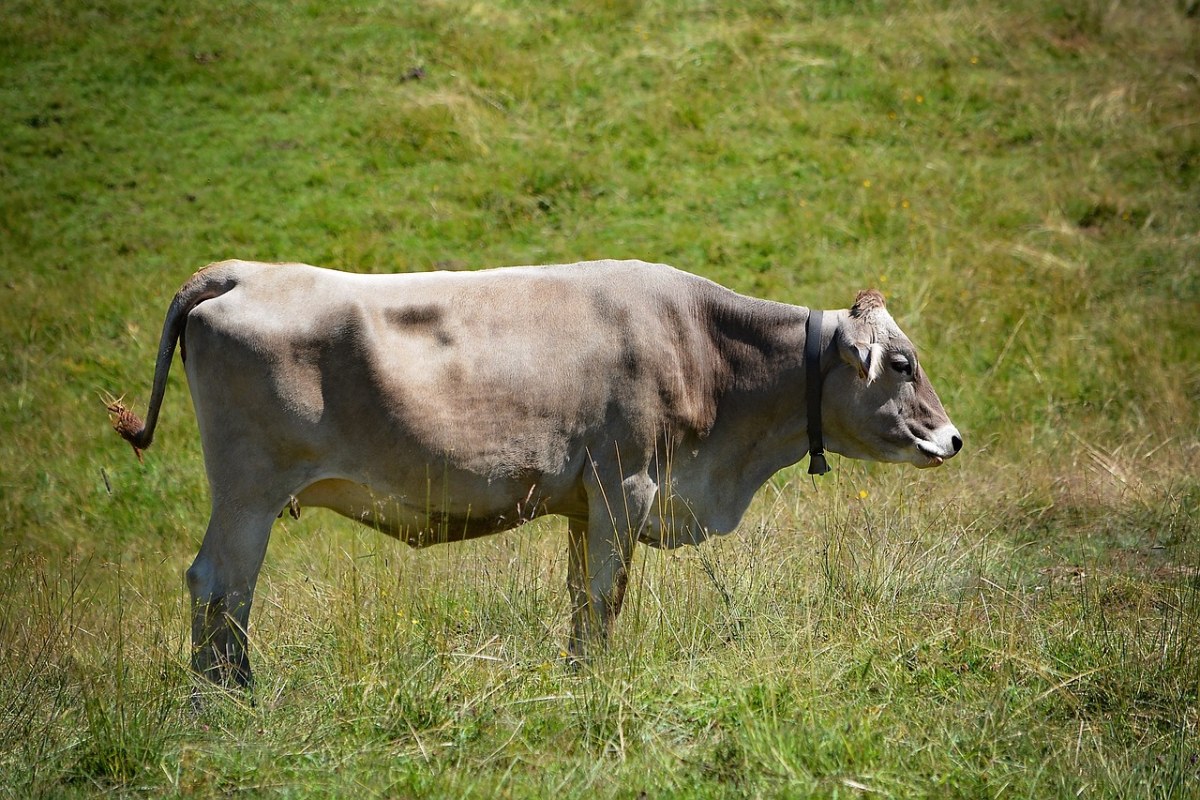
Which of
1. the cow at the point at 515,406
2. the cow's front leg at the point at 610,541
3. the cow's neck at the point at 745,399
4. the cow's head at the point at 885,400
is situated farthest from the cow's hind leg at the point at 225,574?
the cow's head at the point at 885,400

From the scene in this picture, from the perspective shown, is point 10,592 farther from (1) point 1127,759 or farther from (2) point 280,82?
(2) point 280,82

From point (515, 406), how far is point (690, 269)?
709cm

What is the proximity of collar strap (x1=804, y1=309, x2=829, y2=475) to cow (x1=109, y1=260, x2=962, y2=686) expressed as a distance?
0.04 feet

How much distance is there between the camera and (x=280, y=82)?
1577cm

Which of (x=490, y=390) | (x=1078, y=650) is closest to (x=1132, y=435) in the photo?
(x=1078, y=650)

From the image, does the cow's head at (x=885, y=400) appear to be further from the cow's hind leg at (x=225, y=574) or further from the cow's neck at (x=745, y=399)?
the cow's hind leg at (x=225, y=574)

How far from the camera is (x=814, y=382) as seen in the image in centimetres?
675

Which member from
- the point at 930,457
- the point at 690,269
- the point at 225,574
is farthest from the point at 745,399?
Answer: the point at 690,269

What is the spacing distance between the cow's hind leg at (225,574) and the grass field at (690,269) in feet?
0.92

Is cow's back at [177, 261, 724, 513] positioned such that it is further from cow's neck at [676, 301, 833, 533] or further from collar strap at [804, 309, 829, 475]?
collar strap at [804, 309, 829, 475]

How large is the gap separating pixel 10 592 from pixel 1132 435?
30.0ft

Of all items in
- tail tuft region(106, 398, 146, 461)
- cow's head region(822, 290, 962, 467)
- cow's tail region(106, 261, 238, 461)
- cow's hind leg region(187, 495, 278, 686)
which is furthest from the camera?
cow's head region(822, 290, 962, 467)

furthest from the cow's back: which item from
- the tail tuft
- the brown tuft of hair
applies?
the brown tuft of hair

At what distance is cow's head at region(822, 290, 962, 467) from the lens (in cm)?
672
